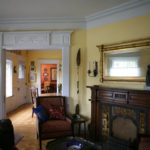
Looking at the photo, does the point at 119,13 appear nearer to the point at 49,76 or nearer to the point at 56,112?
the point at 56,112

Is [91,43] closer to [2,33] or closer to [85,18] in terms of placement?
[85,18]

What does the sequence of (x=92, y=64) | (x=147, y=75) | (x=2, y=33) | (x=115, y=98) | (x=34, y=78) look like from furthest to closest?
(x=34, y=78)
(x=2, y=33)
(x=92, y=64)
(x=115, y=98)
(x=147, y=75)

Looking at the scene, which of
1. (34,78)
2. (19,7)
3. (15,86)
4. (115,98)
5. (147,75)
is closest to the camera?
(147,75)

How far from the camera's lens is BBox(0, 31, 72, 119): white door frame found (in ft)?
11.2

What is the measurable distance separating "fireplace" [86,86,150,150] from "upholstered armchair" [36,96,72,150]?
0.63 metres

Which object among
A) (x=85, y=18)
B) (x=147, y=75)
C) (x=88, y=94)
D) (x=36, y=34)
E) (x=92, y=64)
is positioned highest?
(x=85, y=18)

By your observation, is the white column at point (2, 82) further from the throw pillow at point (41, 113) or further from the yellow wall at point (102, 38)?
the yellow wall at point (102, 38)

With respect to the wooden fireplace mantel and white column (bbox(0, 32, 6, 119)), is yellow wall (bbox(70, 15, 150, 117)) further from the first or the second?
white column (bbox(0, 32, 6, 119))

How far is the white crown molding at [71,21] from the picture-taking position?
2846 mm

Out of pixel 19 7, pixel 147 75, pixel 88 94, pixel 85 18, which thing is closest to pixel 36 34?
pixel 19 7

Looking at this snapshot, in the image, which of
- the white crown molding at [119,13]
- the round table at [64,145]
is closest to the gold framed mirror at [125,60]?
the white crown molding at [119,13]

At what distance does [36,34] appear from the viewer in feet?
11.3

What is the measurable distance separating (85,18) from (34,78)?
4247 millimetres

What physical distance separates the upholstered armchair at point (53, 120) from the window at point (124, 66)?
1.40 metres
